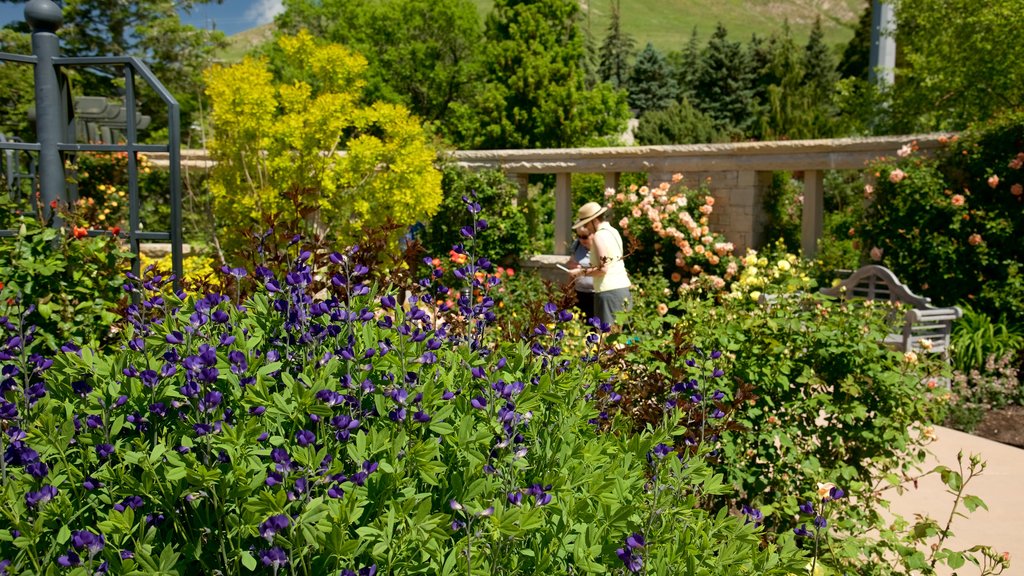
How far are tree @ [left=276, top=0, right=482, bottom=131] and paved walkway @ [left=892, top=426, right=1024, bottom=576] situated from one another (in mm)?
23013

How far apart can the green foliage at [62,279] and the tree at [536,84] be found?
19197 mm

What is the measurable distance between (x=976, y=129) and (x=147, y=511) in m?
8.16

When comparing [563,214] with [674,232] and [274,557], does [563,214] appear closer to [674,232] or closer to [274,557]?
[674,232]

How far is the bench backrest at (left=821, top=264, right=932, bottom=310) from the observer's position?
7.04 meters

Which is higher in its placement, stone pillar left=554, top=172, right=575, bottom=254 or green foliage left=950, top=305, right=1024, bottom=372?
stone pillar left=554, top=172, right=575, bottom=254

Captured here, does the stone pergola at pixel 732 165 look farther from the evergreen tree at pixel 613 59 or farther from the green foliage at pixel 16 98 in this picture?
the evergreen tree at pixel 613 59

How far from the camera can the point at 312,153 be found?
861 centimetres

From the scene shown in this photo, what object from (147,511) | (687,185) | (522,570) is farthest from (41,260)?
(687,185)

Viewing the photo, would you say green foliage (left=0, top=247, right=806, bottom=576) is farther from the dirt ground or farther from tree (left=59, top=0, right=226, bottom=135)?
tree (left=59, top=0, right=226, bottom=135)

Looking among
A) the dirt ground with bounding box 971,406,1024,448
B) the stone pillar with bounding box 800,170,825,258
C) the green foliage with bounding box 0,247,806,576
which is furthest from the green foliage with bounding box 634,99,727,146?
the green foliage with bounding box 0,247,806,576

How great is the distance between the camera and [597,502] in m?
1.97

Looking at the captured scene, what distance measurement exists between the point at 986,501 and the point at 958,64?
9259mm

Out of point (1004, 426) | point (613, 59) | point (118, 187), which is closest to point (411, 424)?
point (1004, 426)

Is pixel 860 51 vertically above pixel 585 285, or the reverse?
pixel 860 51
